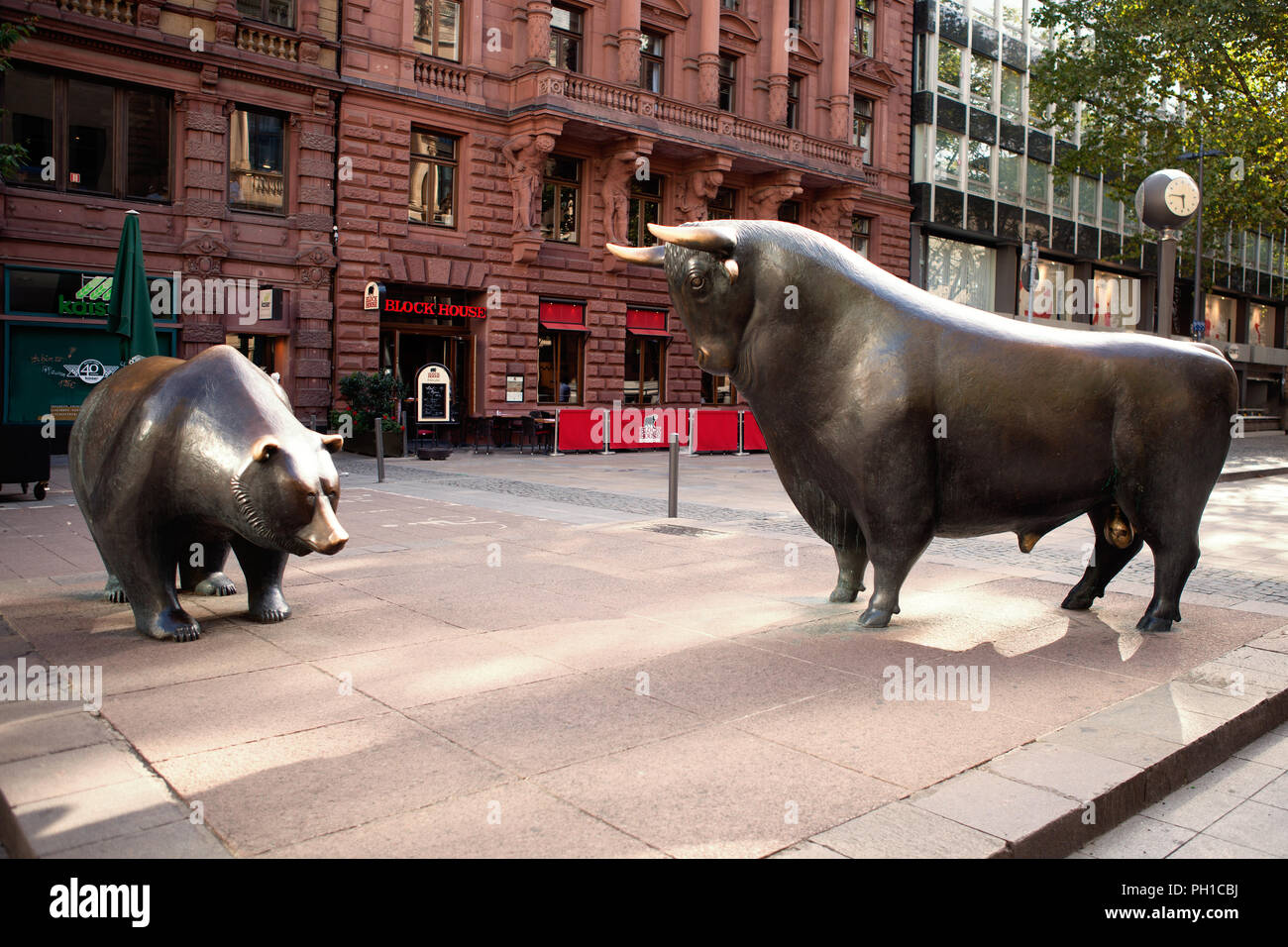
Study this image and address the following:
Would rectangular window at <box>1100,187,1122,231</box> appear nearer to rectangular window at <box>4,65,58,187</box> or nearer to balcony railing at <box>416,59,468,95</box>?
balcony railing at <box>416,59,468,95</box>

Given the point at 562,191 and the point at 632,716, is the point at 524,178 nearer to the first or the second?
the point at 562,191

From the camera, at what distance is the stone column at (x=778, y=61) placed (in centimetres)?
2952

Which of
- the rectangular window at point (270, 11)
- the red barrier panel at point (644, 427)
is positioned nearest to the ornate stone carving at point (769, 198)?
the red barrier panel at point (644, 427)

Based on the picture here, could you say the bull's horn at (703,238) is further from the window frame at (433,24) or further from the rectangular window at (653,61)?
the rectangular window at (653,61)

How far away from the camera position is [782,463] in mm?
5773

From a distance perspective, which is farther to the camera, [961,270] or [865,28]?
[961,270]

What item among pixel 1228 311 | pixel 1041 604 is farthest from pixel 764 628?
pixel 1228 311

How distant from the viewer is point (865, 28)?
3369 centimetres

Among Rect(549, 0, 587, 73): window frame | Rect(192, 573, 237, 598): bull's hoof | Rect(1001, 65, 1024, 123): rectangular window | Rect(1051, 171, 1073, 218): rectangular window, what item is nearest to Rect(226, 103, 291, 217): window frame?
Rect(549, 0, 587, 73): window frame

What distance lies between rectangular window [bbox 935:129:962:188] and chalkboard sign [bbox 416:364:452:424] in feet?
69.9

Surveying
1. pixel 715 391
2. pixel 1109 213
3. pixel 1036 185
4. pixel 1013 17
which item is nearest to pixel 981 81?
pixel 1013 17

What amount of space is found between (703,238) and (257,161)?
60.7 ft
